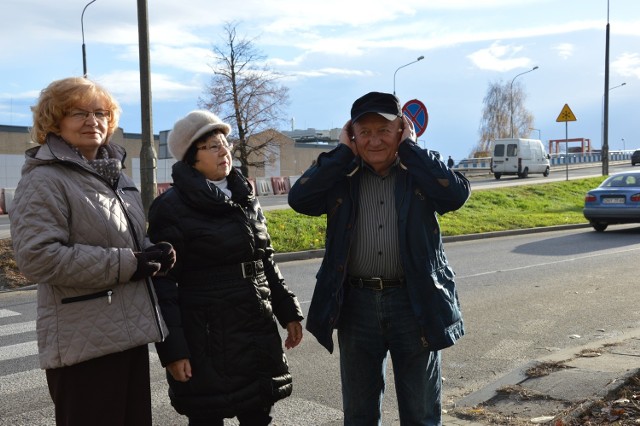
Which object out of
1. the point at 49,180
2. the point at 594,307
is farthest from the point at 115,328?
the point at 594,307

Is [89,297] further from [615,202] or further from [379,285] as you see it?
[615,202]

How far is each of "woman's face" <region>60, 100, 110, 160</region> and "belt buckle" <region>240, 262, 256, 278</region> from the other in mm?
844

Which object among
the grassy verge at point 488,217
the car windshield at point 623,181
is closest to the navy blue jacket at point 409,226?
the grassy verge at point 488,217

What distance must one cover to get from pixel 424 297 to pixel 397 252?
24cm

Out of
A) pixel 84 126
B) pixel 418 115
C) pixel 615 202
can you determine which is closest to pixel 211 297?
pixel 84 126

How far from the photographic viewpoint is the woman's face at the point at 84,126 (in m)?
2.95

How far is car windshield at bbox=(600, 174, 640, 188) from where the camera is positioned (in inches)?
727

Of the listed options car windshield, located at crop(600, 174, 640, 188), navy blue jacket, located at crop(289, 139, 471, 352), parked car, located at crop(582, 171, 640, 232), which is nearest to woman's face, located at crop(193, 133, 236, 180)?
navy blue jacket, located at crop(289, 139, 471, 352)

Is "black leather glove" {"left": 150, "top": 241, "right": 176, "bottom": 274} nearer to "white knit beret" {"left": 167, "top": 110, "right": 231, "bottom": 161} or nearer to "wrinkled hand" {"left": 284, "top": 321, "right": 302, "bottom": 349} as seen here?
"white knit beret" {"left": 167, "top": 110, "right": 231, "bottom": 161}

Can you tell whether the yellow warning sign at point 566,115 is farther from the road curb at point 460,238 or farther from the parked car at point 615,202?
the parked car at point 615,202

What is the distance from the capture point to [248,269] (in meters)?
3.35

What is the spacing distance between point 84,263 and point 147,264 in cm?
25

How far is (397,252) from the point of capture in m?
3.30

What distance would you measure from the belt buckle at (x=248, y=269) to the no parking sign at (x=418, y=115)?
49.4 feet
